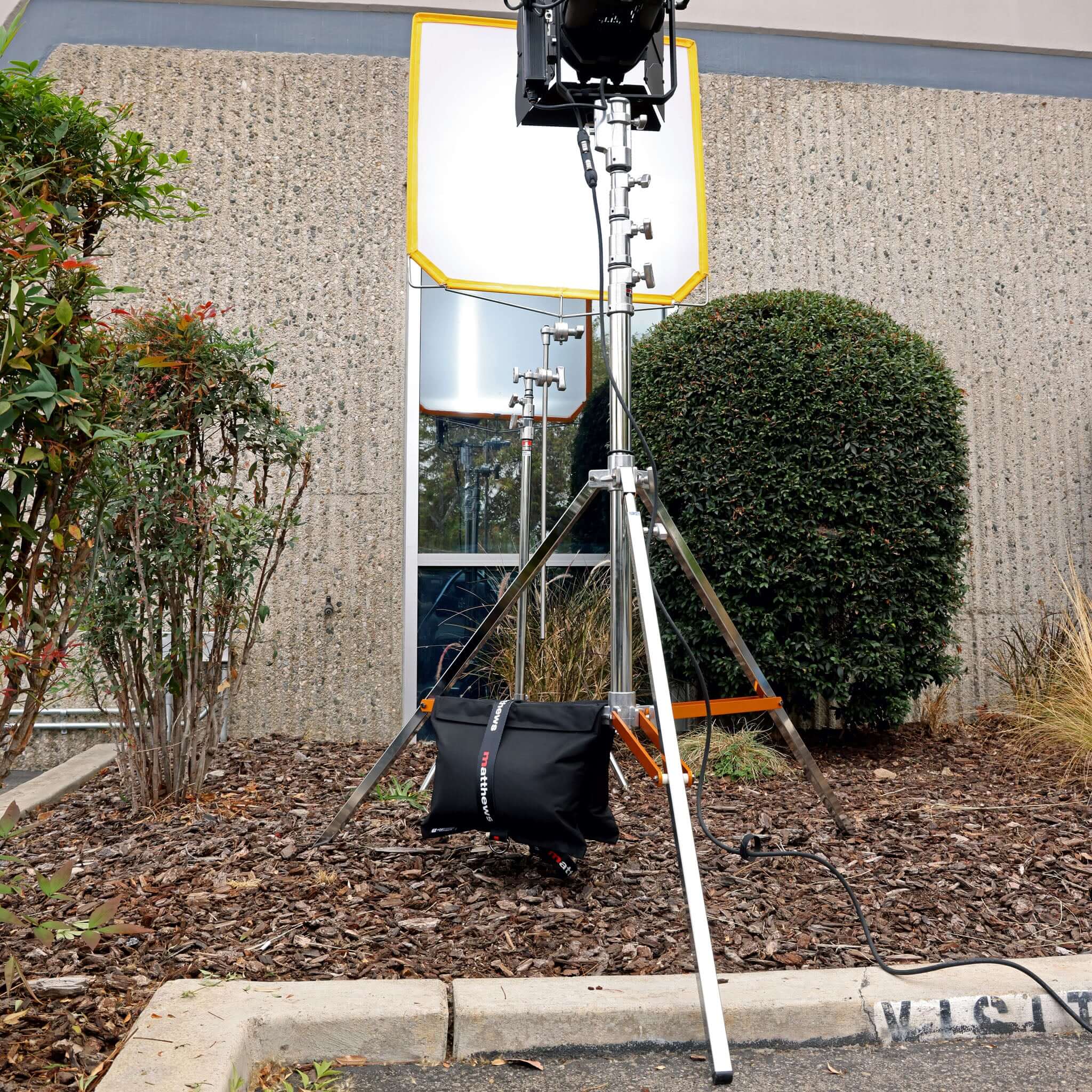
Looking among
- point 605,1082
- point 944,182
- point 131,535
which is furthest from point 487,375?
point 605,1082

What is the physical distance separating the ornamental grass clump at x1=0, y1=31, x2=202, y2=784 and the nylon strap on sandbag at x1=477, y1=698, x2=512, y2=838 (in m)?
0.84

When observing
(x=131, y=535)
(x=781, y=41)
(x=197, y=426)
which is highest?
(x=781, y=41)

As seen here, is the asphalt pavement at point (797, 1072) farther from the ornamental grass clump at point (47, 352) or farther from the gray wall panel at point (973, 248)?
the gray wall panel at point (973, 248)

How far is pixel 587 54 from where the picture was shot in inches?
82.7

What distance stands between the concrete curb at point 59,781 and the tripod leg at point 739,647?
A: 201cm

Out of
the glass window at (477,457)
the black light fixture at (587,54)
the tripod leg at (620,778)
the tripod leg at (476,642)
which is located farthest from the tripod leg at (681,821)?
the glass window at (477,457)

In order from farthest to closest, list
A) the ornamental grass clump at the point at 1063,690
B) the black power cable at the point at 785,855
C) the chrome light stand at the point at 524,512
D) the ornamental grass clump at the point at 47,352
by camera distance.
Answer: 1. the ornamental grass clump at the point at 1063,690
2. the chrome light stand at the point at 524,512
3. the black power cable at the point at 785,855
4. the ornamental grass clump at the point at 47,352

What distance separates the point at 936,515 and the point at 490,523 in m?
1.86

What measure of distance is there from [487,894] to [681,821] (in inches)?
27.8

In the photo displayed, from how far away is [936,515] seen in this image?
12.0 ft

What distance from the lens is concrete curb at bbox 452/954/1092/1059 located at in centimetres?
154

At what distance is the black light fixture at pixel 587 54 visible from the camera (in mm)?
2031

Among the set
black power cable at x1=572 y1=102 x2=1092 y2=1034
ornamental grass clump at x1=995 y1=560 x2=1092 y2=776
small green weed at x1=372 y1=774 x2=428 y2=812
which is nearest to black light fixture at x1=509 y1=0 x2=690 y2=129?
black power cable at x1=572 y1=102 x2=1092 y2=1034

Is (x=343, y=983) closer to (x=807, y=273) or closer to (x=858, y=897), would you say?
(x=858, y=897)
